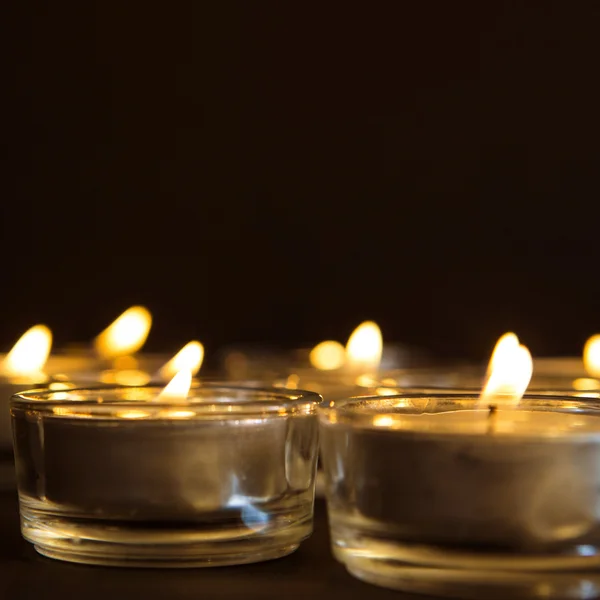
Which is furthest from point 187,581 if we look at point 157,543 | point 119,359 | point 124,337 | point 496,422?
point 124,337

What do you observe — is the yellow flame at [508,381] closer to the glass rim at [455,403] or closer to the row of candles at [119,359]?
the glass rim at [455,403]

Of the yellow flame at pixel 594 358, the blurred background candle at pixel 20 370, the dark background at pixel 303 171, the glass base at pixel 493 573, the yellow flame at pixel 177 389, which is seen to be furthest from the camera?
the dark background at pixel 303 171

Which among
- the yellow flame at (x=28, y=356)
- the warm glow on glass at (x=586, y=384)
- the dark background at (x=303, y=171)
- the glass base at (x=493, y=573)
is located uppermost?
the dark background at (x=303, y=171)

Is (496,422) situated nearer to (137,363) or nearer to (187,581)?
(187,581)

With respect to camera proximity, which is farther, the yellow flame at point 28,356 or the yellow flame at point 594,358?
the yellow flame at point 594,358

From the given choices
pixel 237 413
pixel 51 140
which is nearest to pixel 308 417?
pixel 237 413

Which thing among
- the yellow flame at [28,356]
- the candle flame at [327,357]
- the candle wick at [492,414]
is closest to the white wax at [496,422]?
the candle wick at [492,414]

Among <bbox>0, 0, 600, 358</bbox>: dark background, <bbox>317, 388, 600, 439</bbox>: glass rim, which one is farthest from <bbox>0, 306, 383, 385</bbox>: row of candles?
<bbox>0, 0, 600, 358</bbox>: dark background

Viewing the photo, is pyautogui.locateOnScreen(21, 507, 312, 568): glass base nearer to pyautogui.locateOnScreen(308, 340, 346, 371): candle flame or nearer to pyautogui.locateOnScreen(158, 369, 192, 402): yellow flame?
pyautogui.locateOnScreen(158, 369, 192, 402): yellow flame

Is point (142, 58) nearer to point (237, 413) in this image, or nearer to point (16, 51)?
point (16, 51)
